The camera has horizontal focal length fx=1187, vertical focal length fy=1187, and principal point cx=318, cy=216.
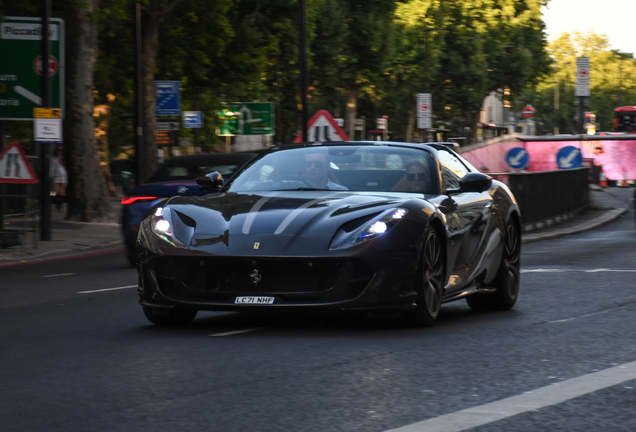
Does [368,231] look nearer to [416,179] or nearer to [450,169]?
[416,179]

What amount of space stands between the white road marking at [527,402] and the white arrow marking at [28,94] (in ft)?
60.5

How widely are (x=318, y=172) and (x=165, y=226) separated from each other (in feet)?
4.42

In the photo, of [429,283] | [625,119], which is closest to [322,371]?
[429,283]

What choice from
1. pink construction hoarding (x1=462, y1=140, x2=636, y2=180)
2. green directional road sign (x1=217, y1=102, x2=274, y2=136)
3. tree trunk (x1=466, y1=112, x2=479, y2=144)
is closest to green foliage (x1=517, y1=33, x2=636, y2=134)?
tree trunk (x1=466, y1=112, x2=479, y2=144)

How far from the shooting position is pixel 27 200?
28.8 m

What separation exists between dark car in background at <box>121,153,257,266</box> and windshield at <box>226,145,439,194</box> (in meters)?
6.41

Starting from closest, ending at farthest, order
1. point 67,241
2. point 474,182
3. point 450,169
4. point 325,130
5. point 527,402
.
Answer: point 527,402 → point 474,182 → point 450,169 → point 325,130 → point 67,241

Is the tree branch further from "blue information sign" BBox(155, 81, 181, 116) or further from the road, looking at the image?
the road

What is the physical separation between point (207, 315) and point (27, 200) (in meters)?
20.6

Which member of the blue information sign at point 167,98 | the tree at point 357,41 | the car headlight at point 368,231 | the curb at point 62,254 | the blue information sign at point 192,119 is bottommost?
the curb at point 62,254

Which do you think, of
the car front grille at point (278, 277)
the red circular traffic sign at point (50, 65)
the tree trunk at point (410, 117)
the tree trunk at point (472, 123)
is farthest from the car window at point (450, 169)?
the tree trunk at point (410, 117)

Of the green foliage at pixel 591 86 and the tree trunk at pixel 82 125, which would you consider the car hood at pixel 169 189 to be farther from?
the green foliage at pixel 591 86

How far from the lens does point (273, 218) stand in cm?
761

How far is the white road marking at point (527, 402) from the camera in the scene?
4.81 m
